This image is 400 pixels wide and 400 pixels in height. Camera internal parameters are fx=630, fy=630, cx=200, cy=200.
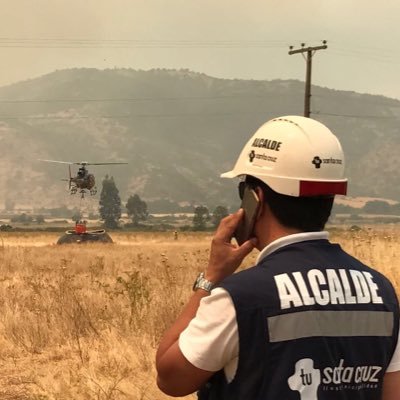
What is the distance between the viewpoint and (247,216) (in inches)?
75.9

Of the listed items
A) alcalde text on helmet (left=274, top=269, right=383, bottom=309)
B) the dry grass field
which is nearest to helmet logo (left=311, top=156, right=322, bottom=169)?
alcalde text on helmet (left=274, top=269, right=383, bottom=309)

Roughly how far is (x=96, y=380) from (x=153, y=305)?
7.75 ft

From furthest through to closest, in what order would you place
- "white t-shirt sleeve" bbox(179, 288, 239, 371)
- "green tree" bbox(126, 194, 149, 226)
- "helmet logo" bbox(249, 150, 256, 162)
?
"green tree" bbox(126, 194, 149, 226) < "helmet logo" bbox(249, 150, 256, 162) < "white t-shirt sleeve" bbox(179, 288, 239, 371)

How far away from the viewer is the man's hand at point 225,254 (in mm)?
1903

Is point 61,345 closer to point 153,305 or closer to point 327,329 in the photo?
point 153,305

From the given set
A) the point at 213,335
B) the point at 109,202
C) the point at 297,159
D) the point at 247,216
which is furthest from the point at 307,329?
the point at 109,202

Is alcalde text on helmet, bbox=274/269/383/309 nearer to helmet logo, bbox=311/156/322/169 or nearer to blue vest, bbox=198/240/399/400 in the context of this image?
blue vest, bbox=198/240/399/400

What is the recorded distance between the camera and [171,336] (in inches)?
72.1

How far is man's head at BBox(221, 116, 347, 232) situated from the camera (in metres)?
1.88

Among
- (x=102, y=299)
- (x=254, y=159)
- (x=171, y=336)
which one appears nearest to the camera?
(x=171, y=336)

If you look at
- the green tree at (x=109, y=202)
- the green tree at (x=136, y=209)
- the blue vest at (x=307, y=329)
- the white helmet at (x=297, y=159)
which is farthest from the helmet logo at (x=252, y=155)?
the green tree at (x=109, y=202)

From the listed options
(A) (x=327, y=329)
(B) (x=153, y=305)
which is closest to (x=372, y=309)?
(A) (x=327, y=329)

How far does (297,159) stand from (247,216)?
0.76 feet

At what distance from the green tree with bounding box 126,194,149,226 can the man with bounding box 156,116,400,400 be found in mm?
175213
